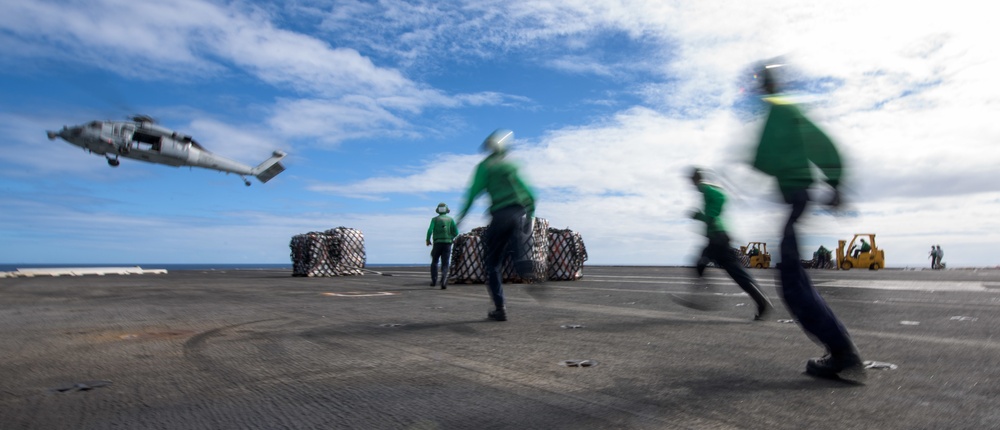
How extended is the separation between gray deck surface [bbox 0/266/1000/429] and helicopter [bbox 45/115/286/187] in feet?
100.0

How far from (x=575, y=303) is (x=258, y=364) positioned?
5.54m

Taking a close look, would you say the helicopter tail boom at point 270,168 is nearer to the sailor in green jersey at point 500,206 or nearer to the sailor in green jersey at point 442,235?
the sailor in green jersey at point 442,235

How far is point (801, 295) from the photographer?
10.8 feet

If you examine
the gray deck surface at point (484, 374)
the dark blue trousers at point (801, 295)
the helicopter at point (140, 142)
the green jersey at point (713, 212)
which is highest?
the helicopter at point (140, 142)

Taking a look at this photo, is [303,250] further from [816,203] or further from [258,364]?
[816,203]

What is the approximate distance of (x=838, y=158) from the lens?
3.29 m

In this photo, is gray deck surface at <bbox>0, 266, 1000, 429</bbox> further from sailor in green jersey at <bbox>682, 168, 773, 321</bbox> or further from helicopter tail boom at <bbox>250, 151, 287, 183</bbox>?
helicopter tail boom at <bbox>250, 151, 287, 183</bbox>

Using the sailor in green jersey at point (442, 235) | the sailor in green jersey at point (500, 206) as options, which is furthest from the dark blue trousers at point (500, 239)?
the sailor in green jersey at point (442, 235)

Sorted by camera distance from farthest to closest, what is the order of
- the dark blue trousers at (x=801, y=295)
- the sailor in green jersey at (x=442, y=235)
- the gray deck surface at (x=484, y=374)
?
the sailor in green jersey at (x=442, y=235) → the dark blue trousers at (x=801, y=295) → the gray deck surface at (x=484, y=374)

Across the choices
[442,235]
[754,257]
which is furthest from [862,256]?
[442,235]

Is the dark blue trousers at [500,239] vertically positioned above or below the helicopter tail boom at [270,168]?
below

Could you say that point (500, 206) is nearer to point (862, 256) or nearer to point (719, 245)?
point (719, 245)

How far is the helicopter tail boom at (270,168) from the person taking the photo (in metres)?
43.3

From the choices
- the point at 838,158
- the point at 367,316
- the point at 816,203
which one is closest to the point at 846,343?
the point at 816,203
